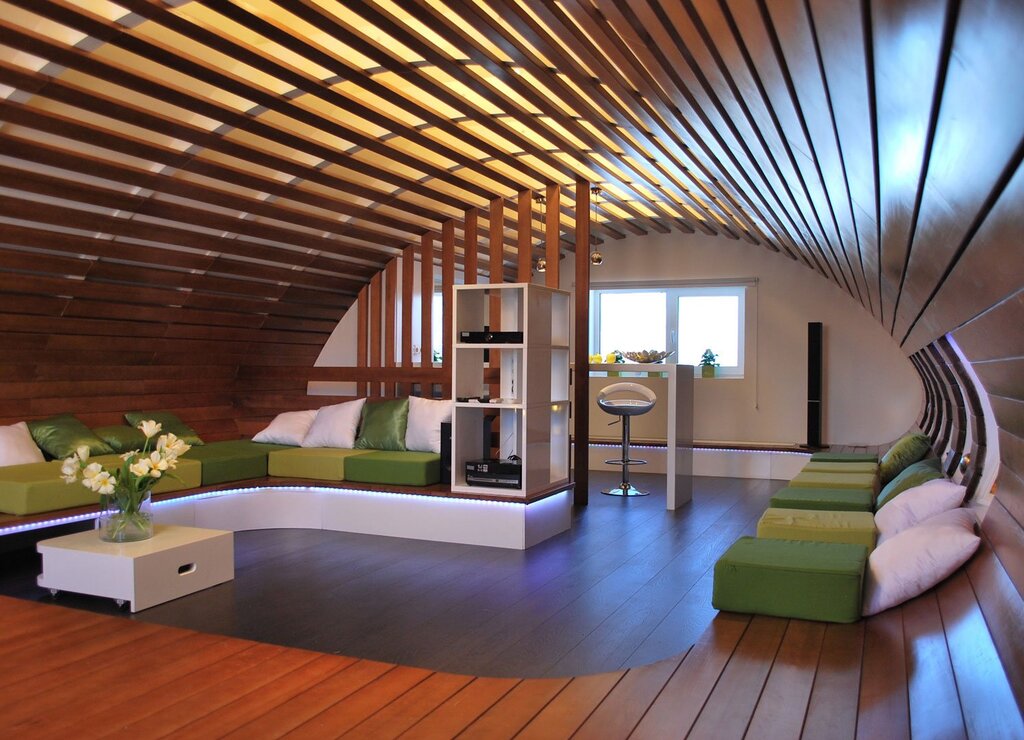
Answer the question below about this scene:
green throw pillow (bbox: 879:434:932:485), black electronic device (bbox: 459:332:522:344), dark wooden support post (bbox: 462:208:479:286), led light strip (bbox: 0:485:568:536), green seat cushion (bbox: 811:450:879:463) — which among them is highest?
dark wooden support post (bbox: 462:208:479:286)

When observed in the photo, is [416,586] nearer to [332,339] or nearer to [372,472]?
[372,472]

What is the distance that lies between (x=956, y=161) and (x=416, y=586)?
4033 millimetres

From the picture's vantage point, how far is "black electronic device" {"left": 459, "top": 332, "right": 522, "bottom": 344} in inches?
242

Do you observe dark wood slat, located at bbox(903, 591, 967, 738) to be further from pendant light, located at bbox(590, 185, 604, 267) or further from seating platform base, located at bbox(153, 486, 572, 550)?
pendant light, located at bbox(590, 185, 604, 267)

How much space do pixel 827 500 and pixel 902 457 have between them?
154cm

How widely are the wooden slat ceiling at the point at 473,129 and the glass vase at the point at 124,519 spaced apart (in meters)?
2.08

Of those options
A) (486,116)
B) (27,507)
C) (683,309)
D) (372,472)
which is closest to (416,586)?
(372,472)

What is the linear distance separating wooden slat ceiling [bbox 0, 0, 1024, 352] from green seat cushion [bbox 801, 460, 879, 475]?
154 cm

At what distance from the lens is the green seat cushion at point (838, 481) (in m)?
6.10

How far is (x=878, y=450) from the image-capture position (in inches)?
374

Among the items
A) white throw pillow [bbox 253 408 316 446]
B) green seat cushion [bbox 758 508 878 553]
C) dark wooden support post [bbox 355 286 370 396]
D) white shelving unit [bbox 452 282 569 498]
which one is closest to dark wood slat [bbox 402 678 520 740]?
green seat cushion [bbox 758 508 878 553]

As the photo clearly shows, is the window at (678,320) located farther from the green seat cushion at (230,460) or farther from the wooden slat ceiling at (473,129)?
the green seat cushion at (230,460)

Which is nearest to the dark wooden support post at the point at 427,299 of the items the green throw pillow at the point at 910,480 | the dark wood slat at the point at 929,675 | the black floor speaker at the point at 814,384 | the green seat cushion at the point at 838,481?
the green seat cushion at the point at 838,481

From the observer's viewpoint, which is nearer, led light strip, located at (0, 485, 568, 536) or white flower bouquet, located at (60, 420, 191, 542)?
white flower bouquet, located at (60, 420, 191, 542)
